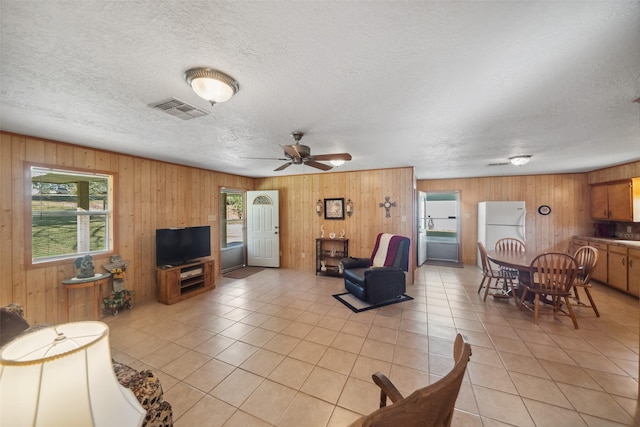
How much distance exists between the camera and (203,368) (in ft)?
7.36

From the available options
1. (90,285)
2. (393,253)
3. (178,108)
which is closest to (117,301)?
(90,285)

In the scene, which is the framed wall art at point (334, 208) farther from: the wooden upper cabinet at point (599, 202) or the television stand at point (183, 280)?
the wooden upper cabinet at point (599, 202)

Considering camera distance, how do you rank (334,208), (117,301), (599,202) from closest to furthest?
(117,301)
(599,202)
(334,208)

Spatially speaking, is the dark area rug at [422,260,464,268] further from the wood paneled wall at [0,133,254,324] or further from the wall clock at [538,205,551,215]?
the wood paneled wall at [0,133,254,324]

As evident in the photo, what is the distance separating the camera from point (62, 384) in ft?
1.92

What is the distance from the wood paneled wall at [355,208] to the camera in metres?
4.95

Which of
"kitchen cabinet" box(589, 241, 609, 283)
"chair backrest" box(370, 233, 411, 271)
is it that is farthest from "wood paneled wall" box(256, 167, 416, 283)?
"kitchen cabinet" box(589, 241, 609, 283)

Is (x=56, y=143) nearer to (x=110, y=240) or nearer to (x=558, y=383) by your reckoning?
(x=110, y=240)

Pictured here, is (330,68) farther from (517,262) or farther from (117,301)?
(117,301)

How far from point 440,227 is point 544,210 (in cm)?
242

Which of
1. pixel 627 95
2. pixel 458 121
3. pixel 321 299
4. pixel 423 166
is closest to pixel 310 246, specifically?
pixel 321 299

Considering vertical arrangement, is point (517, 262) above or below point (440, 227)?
below

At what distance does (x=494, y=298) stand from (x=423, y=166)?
2.71 meters

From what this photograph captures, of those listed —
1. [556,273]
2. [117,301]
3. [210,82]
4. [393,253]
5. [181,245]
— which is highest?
[210,82]
